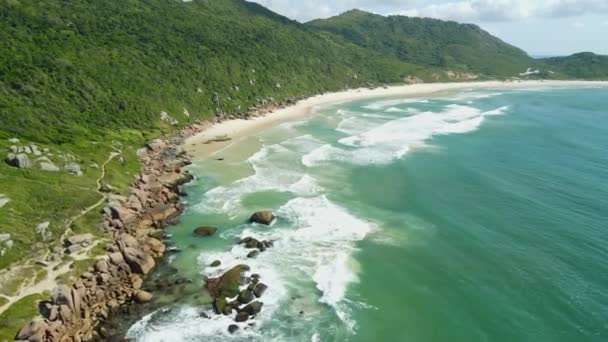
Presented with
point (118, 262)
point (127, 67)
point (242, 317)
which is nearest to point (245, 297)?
point (242, 317)

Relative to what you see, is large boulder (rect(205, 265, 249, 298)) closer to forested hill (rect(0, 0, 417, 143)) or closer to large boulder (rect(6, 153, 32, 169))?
large boulder (rect(6, 153, 32, 169))

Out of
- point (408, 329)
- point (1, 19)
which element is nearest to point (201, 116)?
point (1, 19)

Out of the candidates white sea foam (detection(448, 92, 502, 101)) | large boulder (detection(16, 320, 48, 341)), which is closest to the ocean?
large boulder (detection(16, 320, 48, 341))

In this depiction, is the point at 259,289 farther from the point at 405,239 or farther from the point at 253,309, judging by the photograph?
the point at 405,239

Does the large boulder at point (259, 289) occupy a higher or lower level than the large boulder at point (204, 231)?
lower

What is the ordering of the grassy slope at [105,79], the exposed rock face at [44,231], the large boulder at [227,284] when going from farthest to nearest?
the grassy slope at [105,79]
the exposed rock face at [44,231]
the large boulder at [227,284]

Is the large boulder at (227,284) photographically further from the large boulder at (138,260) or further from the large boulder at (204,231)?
the large boulder at (204,231)

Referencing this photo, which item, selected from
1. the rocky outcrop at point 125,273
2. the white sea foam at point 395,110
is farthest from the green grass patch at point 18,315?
the white sea foam at point 395,110
